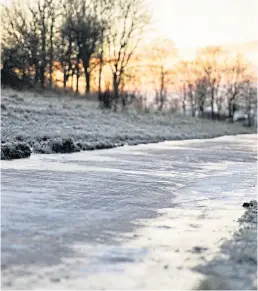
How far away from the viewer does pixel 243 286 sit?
9.87 feet

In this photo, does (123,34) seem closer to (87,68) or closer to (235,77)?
(87,68)

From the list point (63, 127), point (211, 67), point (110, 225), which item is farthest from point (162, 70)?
point (110, 225)

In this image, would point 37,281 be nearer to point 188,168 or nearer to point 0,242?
point 0,242

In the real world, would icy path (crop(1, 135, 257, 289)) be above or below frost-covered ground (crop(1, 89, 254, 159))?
below

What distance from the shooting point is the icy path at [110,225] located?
3080 mm

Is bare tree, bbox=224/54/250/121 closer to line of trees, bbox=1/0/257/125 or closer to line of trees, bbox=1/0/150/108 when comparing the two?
line of trees, bbox=1/0/257/125

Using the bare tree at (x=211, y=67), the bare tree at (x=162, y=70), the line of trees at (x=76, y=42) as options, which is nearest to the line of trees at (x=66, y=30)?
the line of trees at (x=76, y=42)

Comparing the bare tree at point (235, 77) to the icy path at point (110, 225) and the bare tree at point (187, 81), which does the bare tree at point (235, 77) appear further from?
the icy path at point (110, 225)

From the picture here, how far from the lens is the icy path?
3.08 m

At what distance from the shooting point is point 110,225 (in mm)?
4410

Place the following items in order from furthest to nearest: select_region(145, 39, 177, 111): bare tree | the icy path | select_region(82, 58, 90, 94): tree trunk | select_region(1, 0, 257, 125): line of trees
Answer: select_region(145, 39, 177, 111): bare tree → select_region(82, 58, 90, 94): tree trunk → select_region(1, 0, 257, 125): line of trees → the icy path

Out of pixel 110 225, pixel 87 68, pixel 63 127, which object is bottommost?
pixel 110 225

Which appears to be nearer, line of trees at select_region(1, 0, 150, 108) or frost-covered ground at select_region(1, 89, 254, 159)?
frost-covered ground at select_region(1, 89, 254, 159)

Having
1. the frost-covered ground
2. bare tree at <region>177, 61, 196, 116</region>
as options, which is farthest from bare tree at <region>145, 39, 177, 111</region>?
the frost-covered ground
